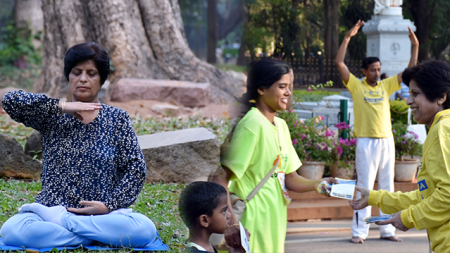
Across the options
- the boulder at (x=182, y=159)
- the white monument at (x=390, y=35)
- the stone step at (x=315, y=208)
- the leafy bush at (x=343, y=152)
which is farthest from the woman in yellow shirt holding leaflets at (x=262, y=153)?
the white monument at (x=390, y=35)

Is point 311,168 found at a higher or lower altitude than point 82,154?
lower

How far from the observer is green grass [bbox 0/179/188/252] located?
11.0ft

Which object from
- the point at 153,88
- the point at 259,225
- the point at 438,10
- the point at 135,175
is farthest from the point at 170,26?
the point at 438,10

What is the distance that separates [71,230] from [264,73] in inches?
59.8

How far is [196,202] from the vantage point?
197 cm

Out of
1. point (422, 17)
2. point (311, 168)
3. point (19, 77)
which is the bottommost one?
point (311, 168)

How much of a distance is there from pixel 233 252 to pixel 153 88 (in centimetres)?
700

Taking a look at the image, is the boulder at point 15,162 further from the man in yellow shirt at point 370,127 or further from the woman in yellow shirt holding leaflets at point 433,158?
the woman in yellow shirt holding leaflets at point 433,158

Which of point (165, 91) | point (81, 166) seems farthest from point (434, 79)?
point (165, 91)

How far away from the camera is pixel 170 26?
31.8 ft

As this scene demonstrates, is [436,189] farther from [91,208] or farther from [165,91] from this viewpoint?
[165,91]

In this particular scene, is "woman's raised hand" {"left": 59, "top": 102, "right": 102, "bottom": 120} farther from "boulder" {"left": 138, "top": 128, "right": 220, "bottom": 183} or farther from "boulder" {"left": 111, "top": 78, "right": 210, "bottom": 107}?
"boulder" {"left": 111, "top": 78, "right": 210, "bottom": 107}

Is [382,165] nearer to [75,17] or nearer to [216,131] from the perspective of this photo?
[216,131]

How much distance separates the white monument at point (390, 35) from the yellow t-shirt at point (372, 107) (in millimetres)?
6912
